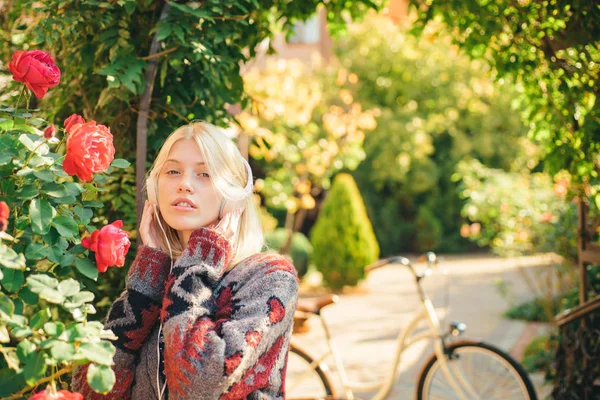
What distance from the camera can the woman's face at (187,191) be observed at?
1966 mm

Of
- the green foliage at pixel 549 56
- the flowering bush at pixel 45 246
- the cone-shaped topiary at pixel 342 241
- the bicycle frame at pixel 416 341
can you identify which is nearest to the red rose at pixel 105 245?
the flowering bush at pixel 45 246

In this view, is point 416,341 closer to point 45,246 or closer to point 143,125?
point 143,125

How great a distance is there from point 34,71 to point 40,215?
42 cm

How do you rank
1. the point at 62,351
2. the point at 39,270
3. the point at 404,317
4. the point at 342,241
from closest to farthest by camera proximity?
the point at 62,351
the point at 39,270
the point at 404,317
the point at 342,241

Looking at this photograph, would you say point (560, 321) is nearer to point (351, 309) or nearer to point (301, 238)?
point (351, 309)

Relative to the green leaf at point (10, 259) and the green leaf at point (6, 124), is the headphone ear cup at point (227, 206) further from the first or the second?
the green leaf at point (10, 259)

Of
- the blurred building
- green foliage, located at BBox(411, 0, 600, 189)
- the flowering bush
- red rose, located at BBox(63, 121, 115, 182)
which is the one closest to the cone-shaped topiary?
green foliage, located at BBox(411, 0, 600, 189)

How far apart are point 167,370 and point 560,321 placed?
2599mm

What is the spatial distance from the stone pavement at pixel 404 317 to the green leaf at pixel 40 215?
2955 millimetres

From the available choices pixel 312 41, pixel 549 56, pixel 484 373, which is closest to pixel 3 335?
pixel 549 56

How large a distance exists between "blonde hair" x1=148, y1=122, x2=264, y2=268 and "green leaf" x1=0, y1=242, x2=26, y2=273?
2.40ft

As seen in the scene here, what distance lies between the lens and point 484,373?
172 inches

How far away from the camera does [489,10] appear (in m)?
3.32

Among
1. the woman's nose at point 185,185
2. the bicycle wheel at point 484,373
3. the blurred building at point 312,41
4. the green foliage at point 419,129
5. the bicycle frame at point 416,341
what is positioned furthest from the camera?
the blurred building at point 312,41
